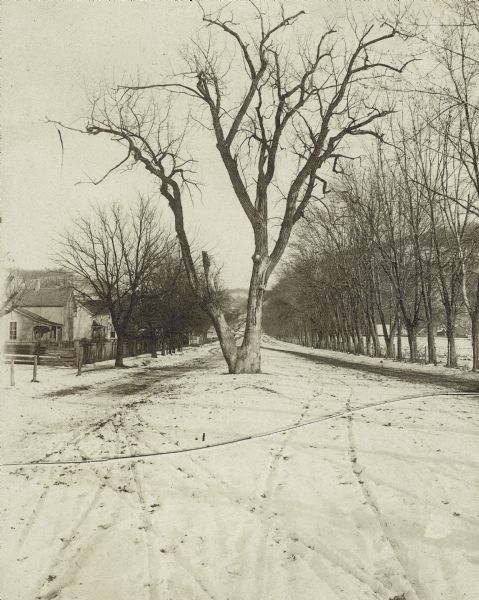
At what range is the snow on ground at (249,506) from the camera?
3.55 metres

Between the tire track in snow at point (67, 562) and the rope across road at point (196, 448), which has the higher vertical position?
the rope across road at point (196, 448)

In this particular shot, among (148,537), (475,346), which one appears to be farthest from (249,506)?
(475,346)

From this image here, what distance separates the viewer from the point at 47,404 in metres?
11.2

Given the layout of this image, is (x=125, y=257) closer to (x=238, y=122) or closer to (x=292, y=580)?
(x=238, y=122)

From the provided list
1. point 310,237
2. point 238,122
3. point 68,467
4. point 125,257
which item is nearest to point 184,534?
point 68,467

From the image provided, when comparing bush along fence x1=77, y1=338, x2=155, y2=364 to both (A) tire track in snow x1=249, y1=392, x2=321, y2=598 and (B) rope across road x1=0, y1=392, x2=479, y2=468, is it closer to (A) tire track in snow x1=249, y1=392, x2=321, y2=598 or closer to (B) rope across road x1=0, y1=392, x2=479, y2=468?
(B) rope across road x1=0, y1=392, x2=479, y2=468

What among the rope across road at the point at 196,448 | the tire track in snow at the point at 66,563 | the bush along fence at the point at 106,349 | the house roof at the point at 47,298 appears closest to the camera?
the tire track in snow at the point at 66,563

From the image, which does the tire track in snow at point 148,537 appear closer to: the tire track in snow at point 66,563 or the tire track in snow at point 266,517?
the tire track in snow at point 66,563

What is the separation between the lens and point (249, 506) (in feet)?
15.7

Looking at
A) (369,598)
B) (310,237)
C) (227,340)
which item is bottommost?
(369,598)

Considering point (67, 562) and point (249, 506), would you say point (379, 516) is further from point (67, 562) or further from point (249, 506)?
point (67, 562)

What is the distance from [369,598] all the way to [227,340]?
1037 centimetres

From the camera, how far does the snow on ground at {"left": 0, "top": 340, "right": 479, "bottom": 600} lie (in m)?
3.55

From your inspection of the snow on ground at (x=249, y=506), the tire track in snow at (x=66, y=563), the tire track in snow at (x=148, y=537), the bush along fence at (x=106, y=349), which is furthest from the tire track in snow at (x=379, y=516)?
the bush along fence at (x=106, y=349)
